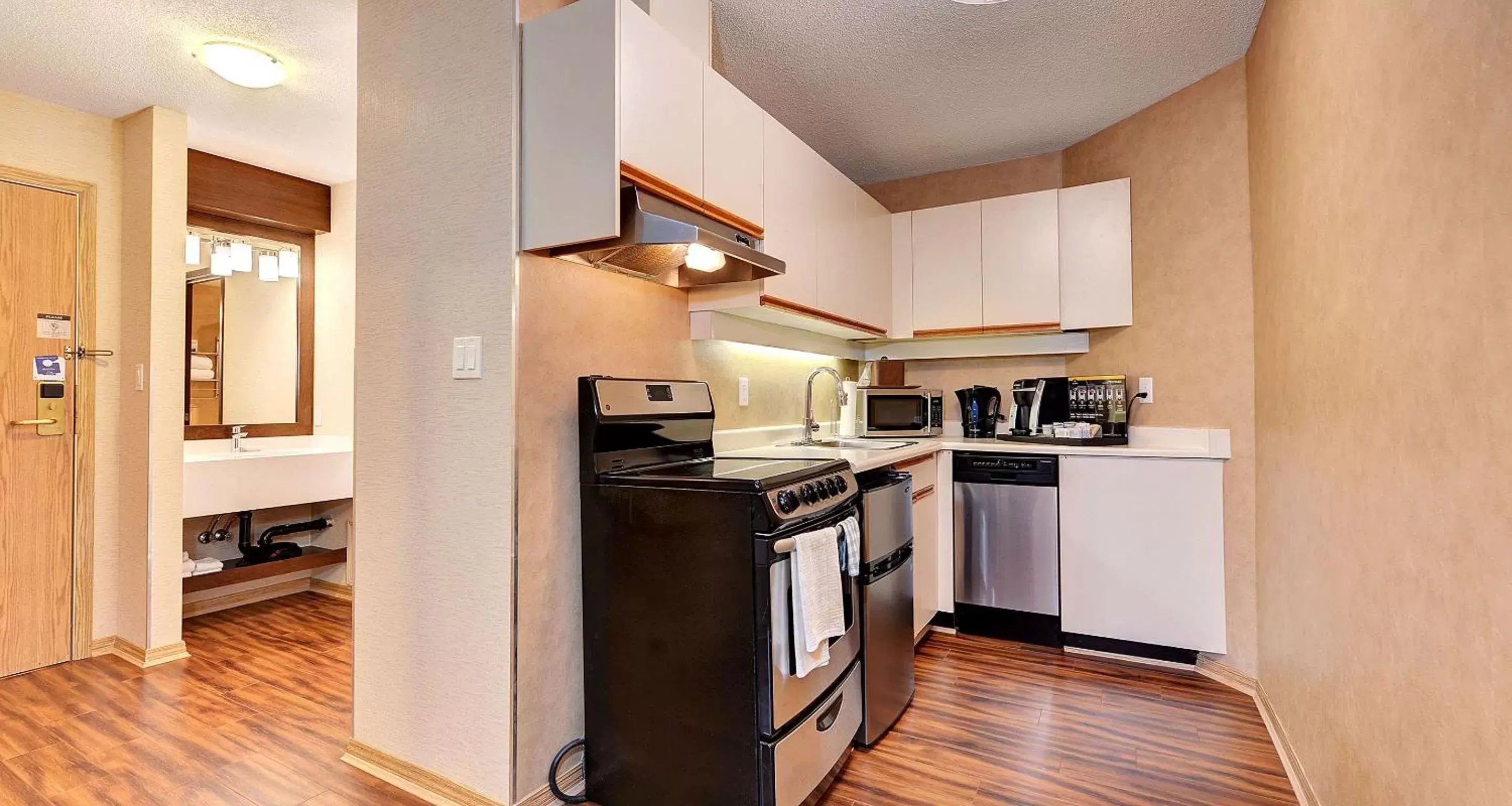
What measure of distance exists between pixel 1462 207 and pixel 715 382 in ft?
7.06

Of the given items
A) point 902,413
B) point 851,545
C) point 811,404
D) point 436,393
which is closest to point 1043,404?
point 902,413

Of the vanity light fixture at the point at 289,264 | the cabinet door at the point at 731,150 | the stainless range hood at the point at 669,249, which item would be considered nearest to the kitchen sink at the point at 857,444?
the stainless range hood at the point at 669,249

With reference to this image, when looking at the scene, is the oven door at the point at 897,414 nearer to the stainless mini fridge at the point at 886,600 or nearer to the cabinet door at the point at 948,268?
the cabinet door at the point at 948,268

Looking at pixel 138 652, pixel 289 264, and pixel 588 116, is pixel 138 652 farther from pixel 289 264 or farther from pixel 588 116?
pixel 588 116

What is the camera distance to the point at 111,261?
10.6 feet

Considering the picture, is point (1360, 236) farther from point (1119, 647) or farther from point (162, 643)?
point (162, 643)

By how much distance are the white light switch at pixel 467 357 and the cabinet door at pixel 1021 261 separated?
8.95 ft

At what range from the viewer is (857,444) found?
11.2ft

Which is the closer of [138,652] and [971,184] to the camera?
[138,652]

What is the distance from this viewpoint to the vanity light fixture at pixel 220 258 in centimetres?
379

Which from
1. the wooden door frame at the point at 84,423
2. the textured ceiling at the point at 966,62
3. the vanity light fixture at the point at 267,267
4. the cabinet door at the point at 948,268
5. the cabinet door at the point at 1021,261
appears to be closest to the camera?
the textured ceiling at the point at 966,62

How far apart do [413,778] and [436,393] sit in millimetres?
1138

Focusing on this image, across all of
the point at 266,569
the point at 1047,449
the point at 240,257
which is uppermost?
the point at 240,257

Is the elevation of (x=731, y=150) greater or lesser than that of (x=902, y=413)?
greater
